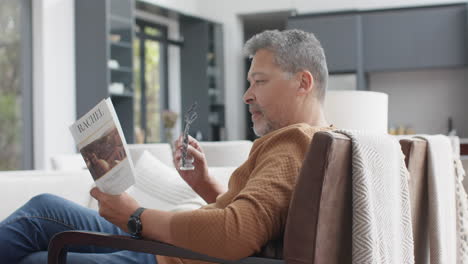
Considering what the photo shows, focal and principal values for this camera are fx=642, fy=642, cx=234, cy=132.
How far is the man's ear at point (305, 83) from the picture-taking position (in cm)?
176

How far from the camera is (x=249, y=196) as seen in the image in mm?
1468

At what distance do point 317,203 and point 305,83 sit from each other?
0.49 metres

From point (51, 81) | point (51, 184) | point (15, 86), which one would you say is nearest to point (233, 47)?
point (51, 81)

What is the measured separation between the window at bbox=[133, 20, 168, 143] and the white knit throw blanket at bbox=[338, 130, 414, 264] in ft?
22.9

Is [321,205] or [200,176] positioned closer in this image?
[321,205]

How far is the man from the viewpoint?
4.80ft

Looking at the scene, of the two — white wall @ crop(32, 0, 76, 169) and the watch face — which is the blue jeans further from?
white wall @ crop(32, 0, 76, 169)

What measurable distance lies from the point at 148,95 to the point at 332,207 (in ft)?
24.9

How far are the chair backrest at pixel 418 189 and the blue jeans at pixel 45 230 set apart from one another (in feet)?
2.57

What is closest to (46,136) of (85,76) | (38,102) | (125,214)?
(38,102)

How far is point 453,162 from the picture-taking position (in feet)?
6.92

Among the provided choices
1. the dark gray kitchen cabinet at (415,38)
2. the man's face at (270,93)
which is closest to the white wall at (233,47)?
the dark gray kitchen cabinet at (415,38)

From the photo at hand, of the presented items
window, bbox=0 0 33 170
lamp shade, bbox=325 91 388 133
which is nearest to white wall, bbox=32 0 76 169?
window, bbox=0 0 33 170

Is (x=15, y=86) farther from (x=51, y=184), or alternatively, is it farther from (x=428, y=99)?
(x=428, y=99)
